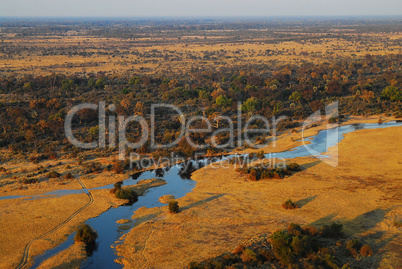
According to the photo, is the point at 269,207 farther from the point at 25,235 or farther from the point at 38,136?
the point at 38,136

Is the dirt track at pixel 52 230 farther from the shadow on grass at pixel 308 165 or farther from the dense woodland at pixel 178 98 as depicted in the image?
the shadow on grass at pixel 308 165

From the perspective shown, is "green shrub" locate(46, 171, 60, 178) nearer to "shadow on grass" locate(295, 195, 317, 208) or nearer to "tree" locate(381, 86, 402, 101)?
"shadow on grass" locate(295, 195, 317, 208)

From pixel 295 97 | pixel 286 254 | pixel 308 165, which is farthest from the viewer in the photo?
pixel 295 97

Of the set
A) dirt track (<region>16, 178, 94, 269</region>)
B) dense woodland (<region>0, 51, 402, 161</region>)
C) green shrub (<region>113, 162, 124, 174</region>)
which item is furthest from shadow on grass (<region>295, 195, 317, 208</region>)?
green shrub (<region>113, 162, 124, 174</region>)

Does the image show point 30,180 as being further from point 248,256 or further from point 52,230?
point 248,256

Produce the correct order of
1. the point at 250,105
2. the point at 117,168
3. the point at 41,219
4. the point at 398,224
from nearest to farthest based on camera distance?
the point at 398,224 → the point at 41,219 → the point at 117,168 → the point at 250,105

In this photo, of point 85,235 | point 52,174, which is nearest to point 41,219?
point 85,235

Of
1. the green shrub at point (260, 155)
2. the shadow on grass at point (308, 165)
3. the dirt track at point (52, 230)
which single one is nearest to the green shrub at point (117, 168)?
the dirt track at point (52, 230)
